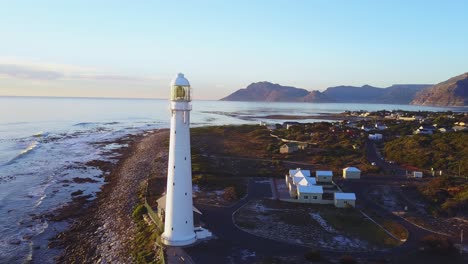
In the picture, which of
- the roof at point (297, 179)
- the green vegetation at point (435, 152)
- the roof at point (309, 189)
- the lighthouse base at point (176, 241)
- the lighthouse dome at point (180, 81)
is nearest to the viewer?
the lighthouse dome at point (180, 81)

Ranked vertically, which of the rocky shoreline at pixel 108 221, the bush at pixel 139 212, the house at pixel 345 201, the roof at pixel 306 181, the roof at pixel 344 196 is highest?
the roof at pixel 306 181

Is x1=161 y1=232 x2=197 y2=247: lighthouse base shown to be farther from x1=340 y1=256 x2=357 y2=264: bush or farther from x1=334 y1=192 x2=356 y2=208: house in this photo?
x1=334 y1=192 x2=356 y2=208: house

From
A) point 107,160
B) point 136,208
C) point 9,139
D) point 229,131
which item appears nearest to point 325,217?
point 136,208

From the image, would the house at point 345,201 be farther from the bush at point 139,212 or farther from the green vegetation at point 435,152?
the green vegetation at point 435,152

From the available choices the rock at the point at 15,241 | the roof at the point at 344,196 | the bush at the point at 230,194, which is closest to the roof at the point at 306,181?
the roof at the point at 344,196

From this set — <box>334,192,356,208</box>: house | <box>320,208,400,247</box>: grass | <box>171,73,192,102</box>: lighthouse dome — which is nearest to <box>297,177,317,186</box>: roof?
<box>334,192,356,208</box>: house

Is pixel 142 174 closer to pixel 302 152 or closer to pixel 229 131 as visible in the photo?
pixel 302 152
